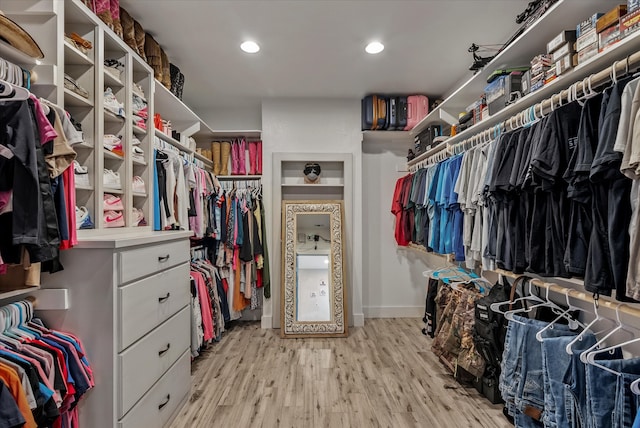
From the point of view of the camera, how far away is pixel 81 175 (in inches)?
67.9

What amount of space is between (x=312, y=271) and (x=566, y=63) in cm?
270

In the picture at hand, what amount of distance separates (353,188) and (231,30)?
78.8 inches

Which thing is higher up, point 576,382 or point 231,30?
point 231,30

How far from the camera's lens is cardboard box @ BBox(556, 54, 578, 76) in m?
1.56

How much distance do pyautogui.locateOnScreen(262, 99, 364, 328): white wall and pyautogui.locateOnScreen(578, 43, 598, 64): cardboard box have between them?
7.65ft

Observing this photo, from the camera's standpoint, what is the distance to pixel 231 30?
2.35 meters

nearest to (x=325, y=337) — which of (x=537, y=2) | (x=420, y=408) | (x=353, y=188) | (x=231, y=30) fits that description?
(x=420, y=408)

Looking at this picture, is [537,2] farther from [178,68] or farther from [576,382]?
[178,68]

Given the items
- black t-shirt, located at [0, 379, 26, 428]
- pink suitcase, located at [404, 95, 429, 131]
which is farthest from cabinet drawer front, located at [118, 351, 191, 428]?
pink suitcase, located at [404, 95, 429, 131]

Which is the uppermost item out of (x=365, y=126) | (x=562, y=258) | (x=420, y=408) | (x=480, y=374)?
(x=365, y=126)

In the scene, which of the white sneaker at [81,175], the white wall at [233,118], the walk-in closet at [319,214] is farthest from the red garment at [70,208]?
the white wall at [233,118]

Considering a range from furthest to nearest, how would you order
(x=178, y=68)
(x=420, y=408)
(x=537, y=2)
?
1. (x=178, y=68)
2. (x=420, y=408)
3. (x=537, y=2)

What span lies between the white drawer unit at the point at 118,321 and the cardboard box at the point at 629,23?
7.58ft

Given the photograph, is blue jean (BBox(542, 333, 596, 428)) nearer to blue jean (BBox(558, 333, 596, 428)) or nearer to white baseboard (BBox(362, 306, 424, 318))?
blue jean (BBox(558, 333, 596, 428))
